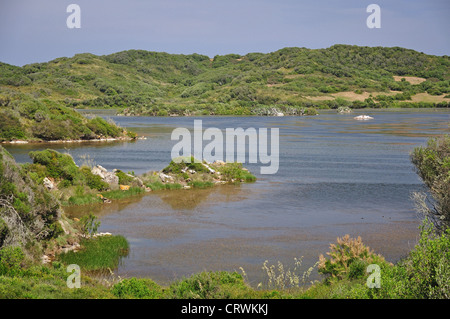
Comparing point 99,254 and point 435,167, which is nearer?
point 99,254

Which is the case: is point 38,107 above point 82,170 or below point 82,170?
above

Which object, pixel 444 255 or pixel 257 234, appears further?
pixel 257 234

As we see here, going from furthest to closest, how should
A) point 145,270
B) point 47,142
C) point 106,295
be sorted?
point 47,142 < point 145,270 < point 106,295

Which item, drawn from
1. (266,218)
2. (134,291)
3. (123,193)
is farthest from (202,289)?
(123,193)

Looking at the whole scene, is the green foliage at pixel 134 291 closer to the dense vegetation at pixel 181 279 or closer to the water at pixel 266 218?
the dense vegetation at pixel 181 279

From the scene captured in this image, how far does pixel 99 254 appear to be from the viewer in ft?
57.7

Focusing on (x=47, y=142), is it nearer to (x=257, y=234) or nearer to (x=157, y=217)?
(x=157, y=217)

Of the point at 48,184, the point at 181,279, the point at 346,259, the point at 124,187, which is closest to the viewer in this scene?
the point at 346,259

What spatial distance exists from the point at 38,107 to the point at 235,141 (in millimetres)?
28141

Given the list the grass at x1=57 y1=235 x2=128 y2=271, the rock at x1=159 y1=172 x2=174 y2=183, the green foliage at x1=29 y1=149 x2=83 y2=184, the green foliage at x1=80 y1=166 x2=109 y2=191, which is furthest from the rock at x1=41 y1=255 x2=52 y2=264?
the rock at x1=159 y1=172 x2=174 y2=183

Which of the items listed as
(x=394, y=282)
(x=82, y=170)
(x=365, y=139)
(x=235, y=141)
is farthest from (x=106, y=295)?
(x=365, y=139)

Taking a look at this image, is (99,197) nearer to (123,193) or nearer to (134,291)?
(123,193)

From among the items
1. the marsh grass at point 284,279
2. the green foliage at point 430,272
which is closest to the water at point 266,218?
the marsh grass at point 284,279

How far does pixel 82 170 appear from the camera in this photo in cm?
2889
